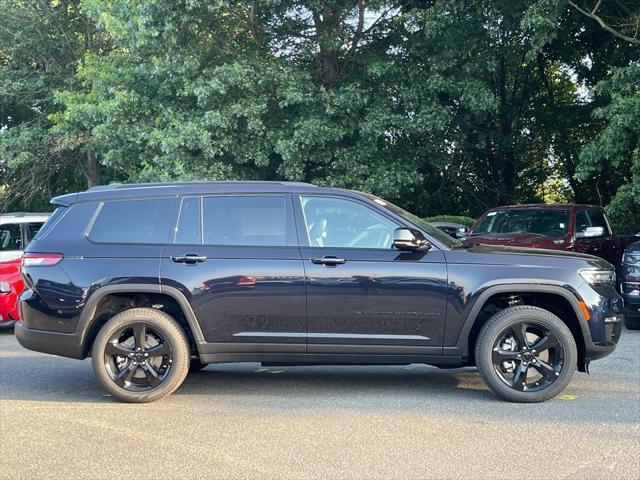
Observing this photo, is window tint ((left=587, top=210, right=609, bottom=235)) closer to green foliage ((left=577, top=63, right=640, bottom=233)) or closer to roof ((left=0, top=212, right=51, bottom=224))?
green foliage ((left=577, top=63, right=640, bottom=233))

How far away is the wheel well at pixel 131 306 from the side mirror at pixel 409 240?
196cm

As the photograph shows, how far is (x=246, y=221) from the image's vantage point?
21.2 ft

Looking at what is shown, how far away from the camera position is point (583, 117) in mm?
22438

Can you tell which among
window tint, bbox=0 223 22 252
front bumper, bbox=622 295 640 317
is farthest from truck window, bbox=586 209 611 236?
window tint, bbox=0 223 22 252

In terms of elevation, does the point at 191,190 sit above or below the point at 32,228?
above

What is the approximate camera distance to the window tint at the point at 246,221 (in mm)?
6395

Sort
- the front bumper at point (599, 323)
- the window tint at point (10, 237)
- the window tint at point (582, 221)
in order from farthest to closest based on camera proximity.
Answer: the window tint at point (582, 221), the window tint at point (10, 237), the front bumper at point (599, 323)

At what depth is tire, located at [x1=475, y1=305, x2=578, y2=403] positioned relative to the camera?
6133 mm

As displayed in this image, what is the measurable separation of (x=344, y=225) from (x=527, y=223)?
7.09 meters

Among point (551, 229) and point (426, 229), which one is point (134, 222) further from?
point (551, 229)

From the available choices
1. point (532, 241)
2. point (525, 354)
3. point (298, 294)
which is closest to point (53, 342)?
point (298, 294)

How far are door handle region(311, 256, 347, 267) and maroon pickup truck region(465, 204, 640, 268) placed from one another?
5973 millimetres

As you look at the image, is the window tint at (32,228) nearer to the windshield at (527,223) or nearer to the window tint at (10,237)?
the window tint at (10,237)

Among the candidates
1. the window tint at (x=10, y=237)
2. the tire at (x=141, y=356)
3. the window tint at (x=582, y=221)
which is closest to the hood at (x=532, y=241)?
the window tint at (x=582, y=221)
